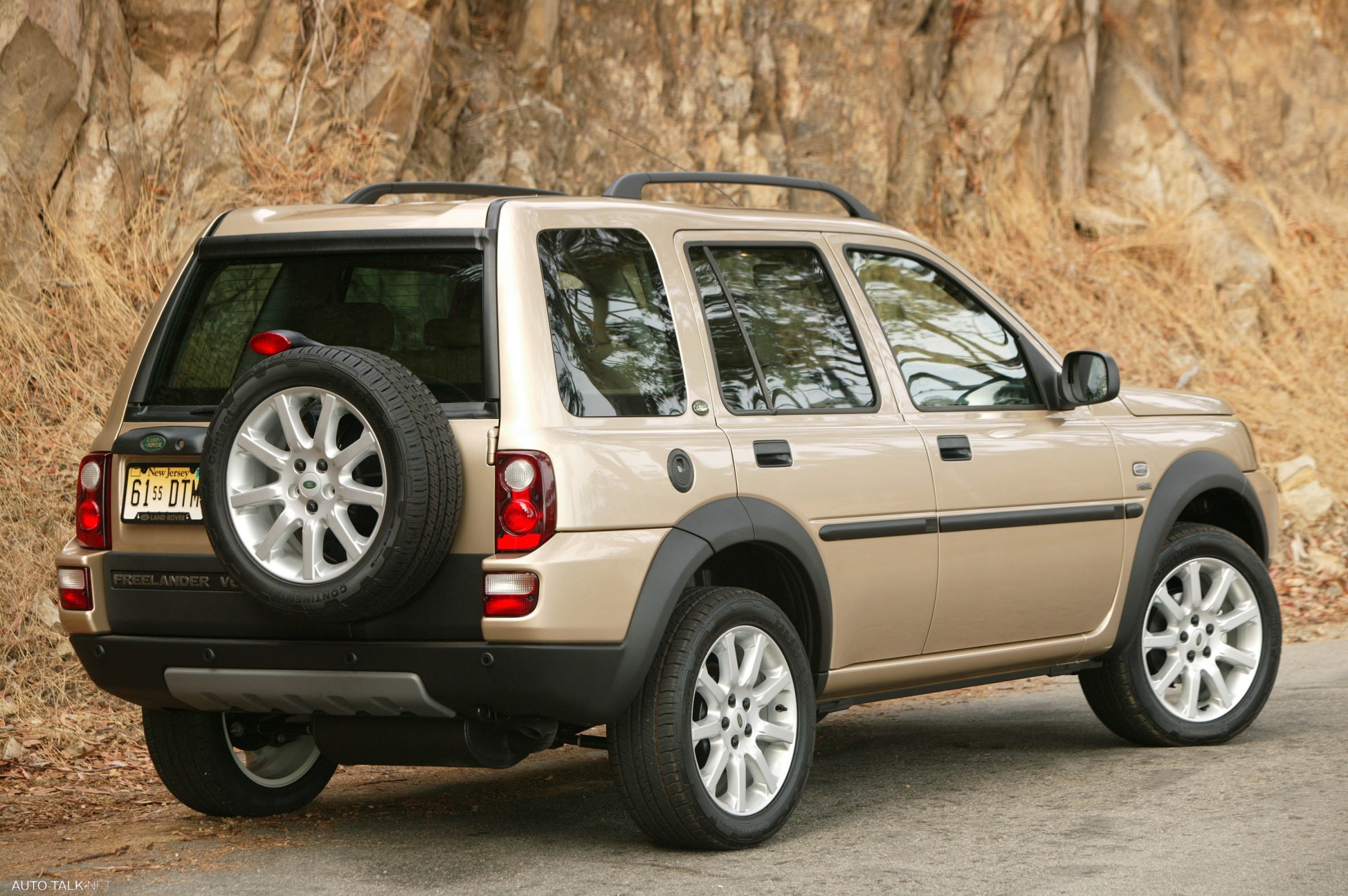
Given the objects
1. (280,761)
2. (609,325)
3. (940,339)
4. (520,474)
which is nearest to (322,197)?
(280,761)

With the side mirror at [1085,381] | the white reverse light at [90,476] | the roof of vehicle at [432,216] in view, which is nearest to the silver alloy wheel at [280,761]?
the white reverse light at [90,476]

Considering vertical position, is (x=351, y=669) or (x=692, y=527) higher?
(x=692, y=527)

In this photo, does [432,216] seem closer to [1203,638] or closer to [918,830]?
[918,830]

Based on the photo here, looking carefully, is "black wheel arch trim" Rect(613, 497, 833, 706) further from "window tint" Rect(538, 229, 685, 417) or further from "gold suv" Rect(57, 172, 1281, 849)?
"window tint" Rect(538, 229, 685, 417)

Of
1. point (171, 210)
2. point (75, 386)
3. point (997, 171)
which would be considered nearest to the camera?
point (75, 386)

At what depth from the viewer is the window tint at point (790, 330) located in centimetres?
517

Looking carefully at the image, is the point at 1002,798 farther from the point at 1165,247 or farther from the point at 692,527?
the point at 1165,247

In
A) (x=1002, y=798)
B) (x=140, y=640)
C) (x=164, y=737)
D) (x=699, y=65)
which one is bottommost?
(x=1002, y=798)

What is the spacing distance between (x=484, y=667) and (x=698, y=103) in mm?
11290

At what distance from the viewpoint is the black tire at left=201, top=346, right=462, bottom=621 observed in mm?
4242

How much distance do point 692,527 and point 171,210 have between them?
7.27 metres

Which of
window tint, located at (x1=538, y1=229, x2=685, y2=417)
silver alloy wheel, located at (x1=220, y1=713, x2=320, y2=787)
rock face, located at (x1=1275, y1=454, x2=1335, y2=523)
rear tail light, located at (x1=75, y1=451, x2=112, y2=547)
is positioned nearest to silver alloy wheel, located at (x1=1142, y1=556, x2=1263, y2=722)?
window tint, located at (x1=538, y1=229, x2=685, y2=417)

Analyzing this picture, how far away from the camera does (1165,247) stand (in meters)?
16.9

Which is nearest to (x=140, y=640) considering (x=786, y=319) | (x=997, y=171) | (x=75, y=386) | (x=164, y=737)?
(x=164, y=737)
